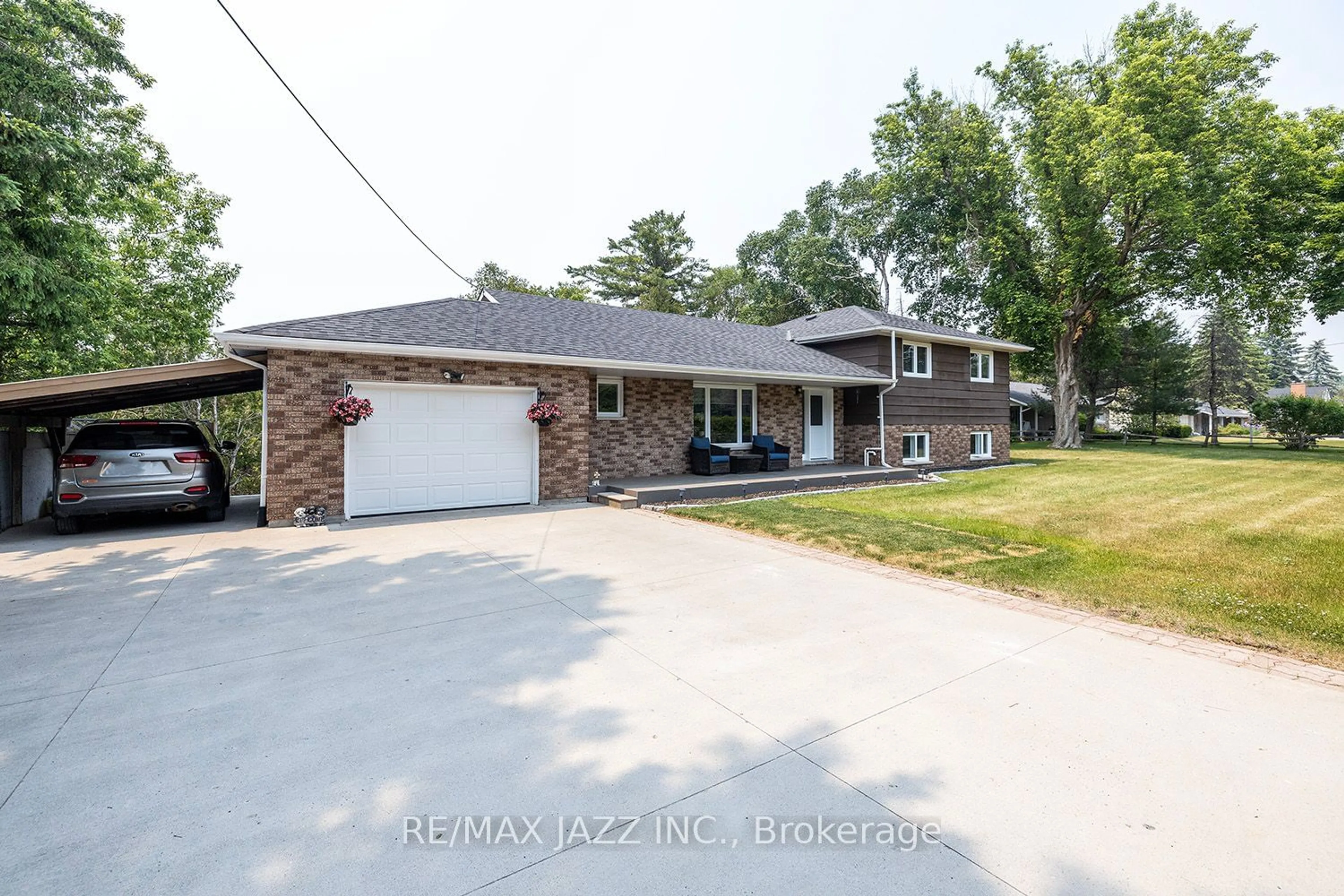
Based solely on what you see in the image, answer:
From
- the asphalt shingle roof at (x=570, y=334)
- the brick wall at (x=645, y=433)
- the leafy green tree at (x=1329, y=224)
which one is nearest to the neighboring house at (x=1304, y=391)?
the leafy green tree at (x=1329, y=224)

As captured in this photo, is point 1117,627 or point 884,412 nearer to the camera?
point 1117,627

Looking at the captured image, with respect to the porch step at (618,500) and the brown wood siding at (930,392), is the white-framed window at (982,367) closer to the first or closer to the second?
the brown wood siding at (930,392)

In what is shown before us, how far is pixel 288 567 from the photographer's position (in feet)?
19.8

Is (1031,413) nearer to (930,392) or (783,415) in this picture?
(930,392)

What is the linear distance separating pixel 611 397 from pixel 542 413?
293 cm

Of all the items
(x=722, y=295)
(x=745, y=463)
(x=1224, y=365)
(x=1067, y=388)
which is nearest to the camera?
(x=745, y=463)

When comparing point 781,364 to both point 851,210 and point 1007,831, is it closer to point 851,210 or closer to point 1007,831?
point 1007,831

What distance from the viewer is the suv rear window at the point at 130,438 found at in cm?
759

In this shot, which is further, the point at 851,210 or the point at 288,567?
the point at 851,210

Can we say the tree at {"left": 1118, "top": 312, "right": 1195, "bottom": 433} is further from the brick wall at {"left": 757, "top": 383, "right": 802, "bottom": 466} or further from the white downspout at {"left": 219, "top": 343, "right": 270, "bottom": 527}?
the white downspout at {"left": 219, "top": 343, "right": 270, "bottom": 527}

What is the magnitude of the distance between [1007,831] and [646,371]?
1009 cm

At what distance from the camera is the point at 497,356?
952 centimetres

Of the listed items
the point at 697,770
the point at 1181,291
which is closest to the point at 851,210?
the point at 1181,291

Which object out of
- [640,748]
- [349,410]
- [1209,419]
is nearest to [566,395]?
[349,410]
